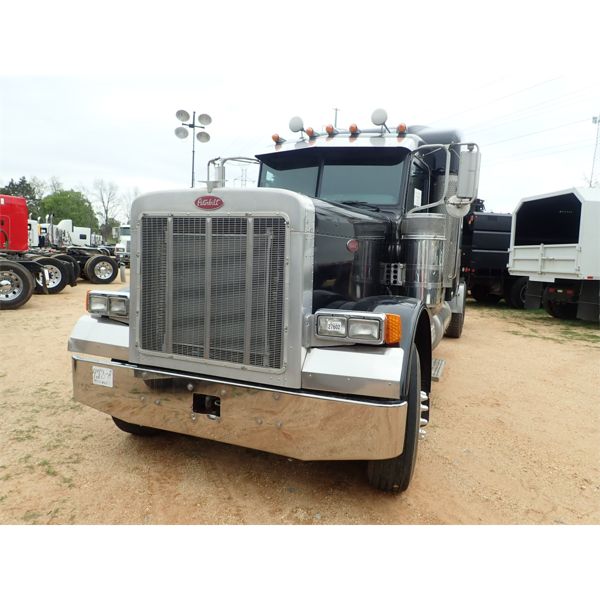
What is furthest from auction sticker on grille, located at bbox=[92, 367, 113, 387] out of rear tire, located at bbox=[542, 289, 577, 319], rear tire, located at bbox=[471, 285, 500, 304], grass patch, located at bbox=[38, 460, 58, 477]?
rear tire, located at bbox=[471, 285, 500, 304]

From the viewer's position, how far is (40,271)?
11.9 metres

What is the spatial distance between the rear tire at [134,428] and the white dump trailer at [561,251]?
991 cm

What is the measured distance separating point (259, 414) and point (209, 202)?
126cm

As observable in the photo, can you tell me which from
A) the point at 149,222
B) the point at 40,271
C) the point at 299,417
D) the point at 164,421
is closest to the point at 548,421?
the point at 299,417

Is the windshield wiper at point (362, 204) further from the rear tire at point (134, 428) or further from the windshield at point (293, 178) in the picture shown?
the rear tire at point (134, 428)

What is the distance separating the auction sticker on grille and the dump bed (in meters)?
10.2

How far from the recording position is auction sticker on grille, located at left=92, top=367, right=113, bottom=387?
318 cm

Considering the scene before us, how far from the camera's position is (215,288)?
2.83 m

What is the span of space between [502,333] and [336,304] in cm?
770

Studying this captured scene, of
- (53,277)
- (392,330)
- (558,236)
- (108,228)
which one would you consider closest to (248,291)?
(392,330)

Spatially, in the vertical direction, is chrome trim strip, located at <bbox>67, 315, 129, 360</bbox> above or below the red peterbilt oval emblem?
below

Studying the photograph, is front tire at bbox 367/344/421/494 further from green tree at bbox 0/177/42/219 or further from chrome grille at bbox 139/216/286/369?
green tree at bbox 0/177/42/219

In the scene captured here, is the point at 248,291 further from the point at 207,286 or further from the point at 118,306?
the point at 118,306

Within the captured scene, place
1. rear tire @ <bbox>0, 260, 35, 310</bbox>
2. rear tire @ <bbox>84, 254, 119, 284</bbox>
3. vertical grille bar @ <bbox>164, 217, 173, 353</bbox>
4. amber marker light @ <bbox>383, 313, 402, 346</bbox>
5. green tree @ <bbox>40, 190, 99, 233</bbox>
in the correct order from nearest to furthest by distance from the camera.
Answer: amber marker light @ <bbox>383, 313, 402, 346</bbox> < vertical grille bar @ <bbox>164, 217, 173, 353</bbox> < rear tire @ <bbox>0, 260, 35, 310</bbox> < rear tire @ <bbox>84, 254, 119, 284</bbox> < green tree @ <bbox>40, 190, 99, 233</bbox>
